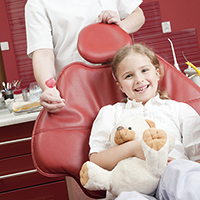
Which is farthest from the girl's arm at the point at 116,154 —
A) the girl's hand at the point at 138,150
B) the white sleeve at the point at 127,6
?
the white sleeve at the point at 127,6

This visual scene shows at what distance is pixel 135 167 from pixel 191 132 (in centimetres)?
32

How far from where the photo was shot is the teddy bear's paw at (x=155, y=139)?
81 cm

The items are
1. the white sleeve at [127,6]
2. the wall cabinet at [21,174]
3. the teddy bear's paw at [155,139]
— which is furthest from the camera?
the wall cabinet at [21,174]

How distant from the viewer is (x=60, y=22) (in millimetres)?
1404

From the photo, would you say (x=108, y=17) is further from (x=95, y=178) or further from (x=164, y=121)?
(x=95, y=178)

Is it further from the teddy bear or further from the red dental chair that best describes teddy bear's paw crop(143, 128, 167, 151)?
the red dental chair

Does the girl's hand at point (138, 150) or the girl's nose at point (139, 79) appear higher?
the girl's nose at point (139, 79)

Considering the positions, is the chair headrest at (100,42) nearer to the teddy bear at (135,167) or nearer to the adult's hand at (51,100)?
the adult's hand at (51,100)

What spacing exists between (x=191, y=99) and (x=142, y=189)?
19.4 inches

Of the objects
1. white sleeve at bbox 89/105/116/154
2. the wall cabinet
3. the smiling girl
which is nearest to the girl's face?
the smiling girl

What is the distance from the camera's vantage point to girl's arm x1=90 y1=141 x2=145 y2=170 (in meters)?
0.90

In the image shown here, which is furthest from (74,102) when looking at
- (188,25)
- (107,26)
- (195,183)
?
(188,25)

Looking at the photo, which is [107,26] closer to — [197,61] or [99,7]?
[99,7]

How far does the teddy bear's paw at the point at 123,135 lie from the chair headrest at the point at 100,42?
415mm
